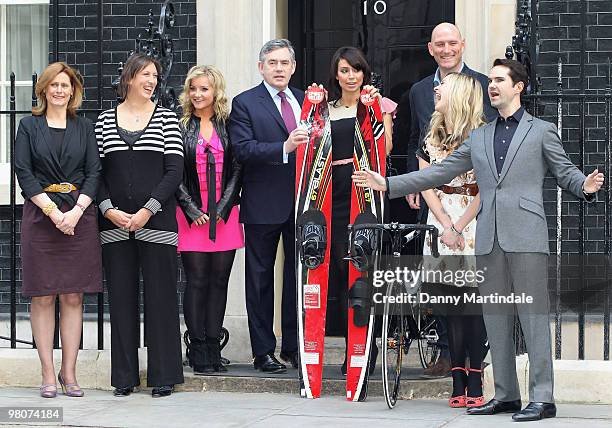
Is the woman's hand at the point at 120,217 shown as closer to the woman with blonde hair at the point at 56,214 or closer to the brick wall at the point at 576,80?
the woman with blonde hair at the point at 56,214

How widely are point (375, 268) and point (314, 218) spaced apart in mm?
479

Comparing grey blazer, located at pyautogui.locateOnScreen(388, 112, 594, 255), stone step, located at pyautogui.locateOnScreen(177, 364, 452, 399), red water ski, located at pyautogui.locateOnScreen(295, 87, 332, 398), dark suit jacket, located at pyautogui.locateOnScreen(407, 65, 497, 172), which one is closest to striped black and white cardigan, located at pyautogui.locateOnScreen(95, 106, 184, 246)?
red water ski, located at pyautogui.locateOnScreen(295, 87, 332, 398)

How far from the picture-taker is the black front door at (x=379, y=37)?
10.4 meters

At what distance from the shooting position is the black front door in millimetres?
10414

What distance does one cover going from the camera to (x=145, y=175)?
8.48 m

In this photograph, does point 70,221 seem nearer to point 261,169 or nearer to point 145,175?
point 145,175

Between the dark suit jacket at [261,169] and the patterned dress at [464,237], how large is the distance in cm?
103

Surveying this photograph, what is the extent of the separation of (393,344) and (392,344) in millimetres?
13

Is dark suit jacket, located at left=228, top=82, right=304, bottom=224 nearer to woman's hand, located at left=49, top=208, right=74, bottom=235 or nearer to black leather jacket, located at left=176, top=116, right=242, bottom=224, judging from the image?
black leather jacket, located at left=176, top=116, right=242, bottom=224

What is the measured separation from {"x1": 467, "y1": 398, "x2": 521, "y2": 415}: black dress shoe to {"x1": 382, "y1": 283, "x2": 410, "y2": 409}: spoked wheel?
448 mm

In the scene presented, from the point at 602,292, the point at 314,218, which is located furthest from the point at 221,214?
the point at 602,292

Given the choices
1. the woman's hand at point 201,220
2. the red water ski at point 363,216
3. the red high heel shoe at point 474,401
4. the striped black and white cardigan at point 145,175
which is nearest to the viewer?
the red high heel shoe at point 474,401

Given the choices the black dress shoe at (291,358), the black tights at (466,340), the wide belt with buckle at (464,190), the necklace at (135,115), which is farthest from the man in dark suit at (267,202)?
the black tights at (466,340)

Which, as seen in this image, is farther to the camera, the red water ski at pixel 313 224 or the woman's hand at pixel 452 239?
the red water ski at pixel 313 224
